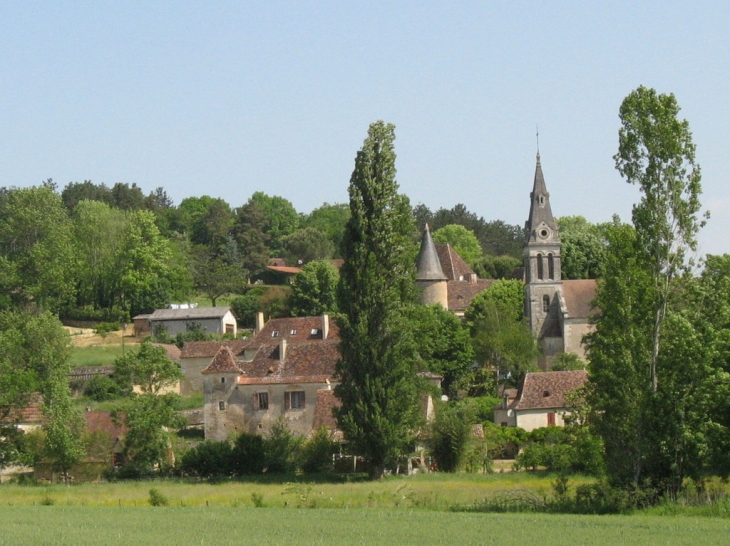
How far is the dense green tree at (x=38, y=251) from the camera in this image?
87375 millimetres

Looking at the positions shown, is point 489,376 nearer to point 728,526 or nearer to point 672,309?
point 672,309

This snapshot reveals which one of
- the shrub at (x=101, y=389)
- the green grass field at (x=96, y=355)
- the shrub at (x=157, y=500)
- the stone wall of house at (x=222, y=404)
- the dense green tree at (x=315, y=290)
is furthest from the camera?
the dense green tree at (x=315, y=290)

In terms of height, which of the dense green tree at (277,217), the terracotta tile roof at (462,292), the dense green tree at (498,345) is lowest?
the dense green tree at (498,345)

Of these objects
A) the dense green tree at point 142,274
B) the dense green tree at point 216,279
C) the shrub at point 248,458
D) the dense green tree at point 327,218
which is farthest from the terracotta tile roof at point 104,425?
the dense green tree at point 327,218

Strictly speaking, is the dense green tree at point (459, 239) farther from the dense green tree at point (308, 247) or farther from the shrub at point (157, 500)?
the shrub at point (157, 500)

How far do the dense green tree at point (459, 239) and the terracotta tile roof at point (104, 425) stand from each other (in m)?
75.3

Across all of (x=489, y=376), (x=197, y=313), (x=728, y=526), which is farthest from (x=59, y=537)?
(x=197, y=313)

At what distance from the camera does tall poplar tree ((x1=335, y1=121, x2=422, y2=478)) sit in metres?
44.5

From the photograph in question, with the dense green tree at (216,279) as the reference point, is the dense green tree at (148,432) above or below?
below

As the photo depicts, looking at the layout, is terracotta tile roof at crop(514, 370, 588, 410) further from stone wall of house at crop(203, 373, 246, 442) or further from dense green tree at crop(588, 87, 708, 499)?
dense green tree at crop(588, 87, 708, 499)

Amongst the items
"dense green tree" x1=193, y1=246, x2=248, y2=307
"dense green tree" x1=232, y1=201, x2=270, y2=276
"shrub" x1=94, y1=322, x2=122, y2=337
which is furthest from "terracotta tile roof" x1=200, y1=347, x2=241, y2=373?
"dense green tree" x1=232, y1=201, x2=270, y2=276

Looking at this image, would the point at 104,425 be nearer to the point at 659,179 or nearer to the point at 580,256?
the point at 659,179

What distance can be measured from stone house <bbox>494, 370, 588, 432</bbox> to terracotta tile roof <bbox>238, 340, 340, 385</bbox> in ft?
30.7

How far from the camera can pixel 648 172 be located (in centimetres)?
3534
